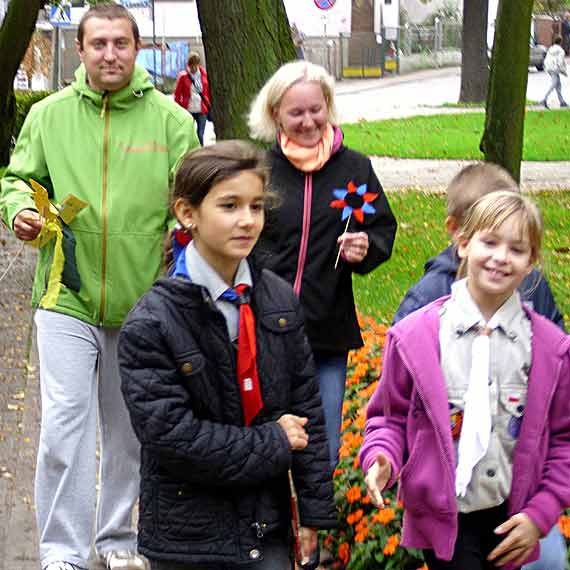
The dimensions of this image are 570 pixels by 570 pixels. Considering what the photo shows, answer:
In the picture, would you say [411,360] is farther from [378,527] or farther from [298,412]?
[378,527]

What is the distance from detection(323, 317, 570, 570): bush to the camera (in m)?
4.86

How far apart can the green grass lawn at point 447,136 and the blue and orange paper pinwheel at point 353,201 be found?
51.9 feet

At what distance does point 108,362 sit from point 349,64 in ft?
154

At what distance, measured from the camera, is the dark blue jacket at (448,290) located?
404 cm

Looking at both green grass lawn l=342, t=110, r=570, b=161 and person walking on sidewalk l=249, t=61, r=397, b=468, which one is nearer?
person walking on sidewalk l=249, t=61, r=397, b=468

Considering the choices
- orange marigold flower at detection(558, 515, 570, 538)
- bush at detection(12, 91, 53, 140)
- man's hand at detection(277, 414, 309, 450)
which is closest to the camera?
man's hand at detection(277, 414, 309, 450)

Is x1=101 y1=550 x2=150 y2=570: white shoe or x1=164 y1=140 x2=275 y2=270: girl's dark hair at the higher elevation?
x1=164 y1=140 x2=275 y2=270: girl's dark hair

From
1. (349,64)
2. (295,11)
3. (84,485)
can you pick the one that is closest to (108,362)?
(84,485)

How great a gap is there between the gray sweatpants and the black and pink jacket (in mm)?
747

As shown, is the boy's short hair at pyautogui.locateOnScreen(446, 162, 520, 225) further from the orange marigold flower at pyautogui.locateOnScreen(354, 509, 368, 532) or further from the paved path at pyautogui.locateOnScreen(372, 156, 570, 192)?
the paved path at pyautogui.locateOnScreen(372, 156, 570, 192)

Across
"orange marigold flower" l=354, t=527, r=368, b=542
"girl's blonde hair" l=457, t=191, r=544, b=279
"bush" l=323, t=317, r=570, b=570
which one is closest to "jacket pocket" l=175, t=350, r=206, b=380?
"girl's blonde hair" l=457, t=191, r=544, b=279

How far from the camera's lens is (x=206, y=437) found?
3.46 m

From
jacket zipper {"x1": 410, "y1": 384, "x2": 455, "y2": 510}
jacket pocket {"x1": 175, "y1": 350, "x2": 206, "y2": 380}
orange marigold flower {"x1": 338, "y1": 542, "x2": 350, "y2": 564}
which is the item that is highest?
jacket pocket {"x1": 175, "y1": 350, "x2": 206, "y2": 380}

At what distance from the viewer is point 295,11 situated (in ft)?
179
